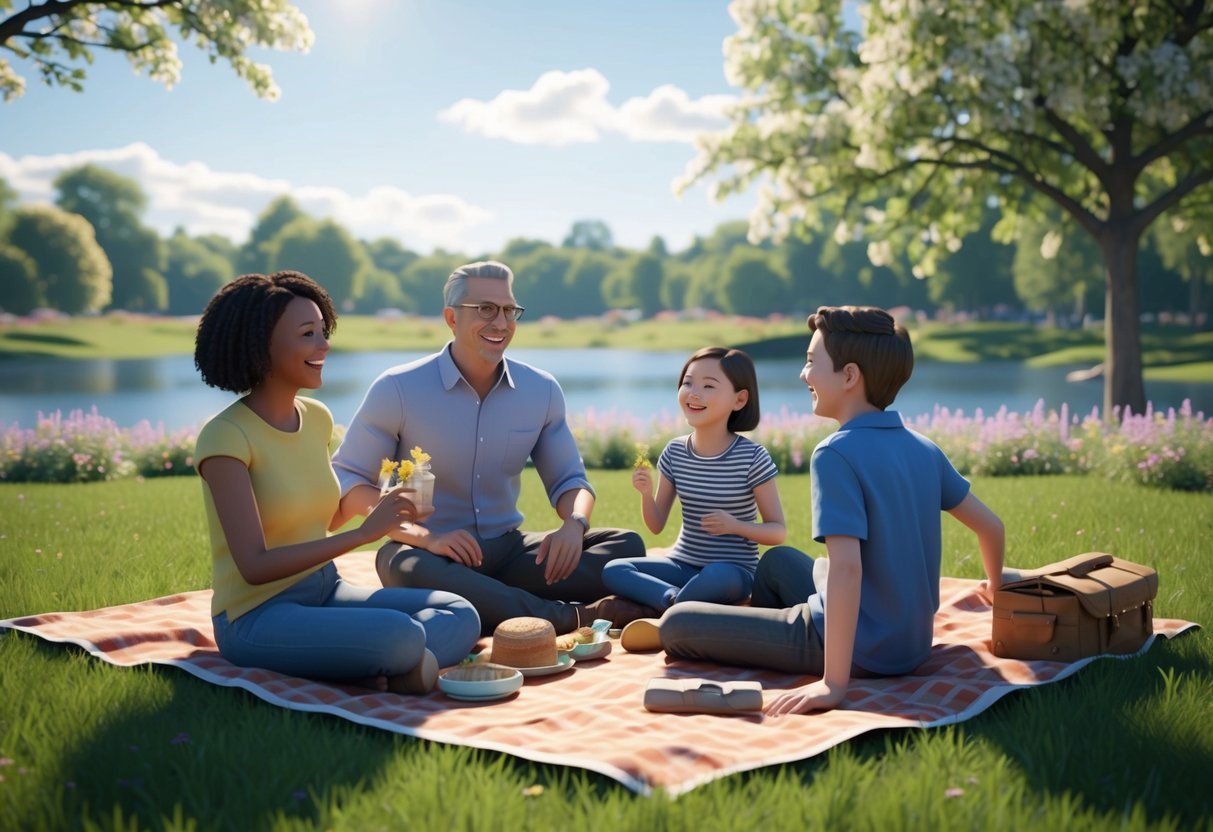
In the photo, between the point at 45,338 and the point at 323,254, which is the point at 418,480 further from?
the point at 323,254

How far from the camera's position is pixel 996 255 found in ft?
188

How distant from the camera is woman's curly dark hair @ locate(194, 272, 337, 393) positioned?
157 inches

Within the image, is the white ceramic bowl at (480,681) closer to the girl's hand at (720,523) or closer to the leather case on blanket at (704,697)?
the leather case on blanket at (704,697)

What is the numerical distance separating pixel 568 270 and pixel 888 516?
96.3 meters

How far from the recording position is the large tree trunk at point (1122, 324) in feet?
45.8

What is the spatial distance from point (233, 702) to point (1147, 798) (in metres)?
3.01

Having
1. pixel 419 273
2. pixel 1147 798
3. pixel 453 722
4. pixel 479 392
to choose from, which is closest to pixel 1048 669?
pixel 1147 798

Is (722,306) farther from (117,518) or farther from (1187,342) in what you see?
(117,518)

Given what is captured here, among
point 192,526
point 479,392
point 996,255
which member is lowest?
point 192,526

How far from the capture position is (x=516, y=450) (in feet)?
18.2

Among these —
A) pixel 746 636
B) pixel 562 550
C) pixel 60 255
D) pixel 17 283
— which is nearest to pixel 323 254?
pixel 60 255

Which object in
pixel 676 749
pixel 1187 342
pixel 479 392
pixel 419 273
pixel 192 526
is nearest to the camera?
pixel 676 749

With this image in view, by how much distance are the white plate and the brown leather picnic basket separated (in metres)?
1.83

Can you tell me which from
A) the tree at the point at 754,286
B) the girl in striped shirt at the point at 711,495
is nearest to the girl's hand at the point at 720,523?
the girl in striped shirt at the point at 711,495
